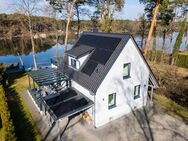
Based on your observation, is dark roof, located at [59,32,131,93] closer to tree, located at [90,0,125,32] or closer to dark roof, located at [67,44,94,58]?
dark roof, located at [67,44,94,58]

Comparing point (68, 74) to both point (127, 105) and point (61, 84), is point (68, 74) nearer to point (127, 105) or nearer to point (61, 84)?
point (61, 84)

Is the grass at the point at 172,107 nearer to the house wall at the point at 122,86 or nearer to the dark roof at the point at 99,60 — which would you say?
the house wall at the point at 122,86

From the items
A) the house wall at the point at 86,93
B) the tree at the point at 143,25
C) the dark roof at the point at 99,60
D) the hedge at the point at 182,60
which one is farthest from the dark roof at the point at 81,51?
Answer: the hedge at the point at 182,60

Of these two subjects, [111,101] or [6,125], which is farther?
[111,101]

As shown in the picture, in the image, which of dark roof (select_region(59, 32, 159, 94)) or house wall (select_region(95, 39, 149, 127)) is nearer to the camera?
dark roof (select_region(59, 32, 159, 94))

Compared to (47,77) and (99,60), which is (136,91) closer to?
(99,60)

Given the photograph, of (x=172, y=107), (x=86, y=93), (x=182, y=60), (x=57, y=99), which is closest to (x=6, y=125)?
(x=57, y=99)

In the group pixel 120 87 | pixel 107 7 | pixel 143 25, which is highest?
pixel 107 7

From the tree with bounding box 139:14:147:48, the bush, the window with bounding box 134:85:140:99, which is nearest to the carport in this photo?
the bush
